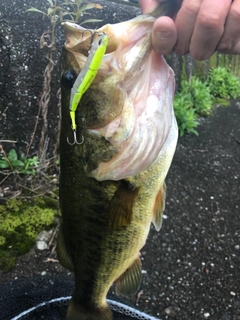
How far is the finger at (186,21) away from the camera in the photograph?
3.80ft

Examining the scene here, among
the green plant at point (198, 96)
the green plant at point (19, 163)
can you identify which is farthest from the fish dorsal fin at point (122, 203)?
the green plant at point (198, 96)

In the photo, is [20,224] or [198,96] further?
[198,96]

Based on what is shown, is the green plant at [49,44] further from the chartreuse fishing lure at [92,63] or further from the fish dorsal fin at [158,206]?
the chartreuse fishing lure at [92,63]

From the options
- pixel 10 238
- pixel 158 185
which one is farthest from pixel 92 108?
pixel 10 238

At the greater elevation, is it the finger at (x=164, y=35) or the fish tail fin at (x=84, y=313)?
the finger at (x=164, y=35)

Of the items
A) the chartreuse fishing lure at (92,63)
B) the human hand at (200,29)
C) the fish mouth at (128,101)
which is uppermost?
the human hand at (200,29)

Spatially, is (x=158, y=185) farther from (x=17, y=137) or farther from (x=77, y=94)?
(x=17, y=137)

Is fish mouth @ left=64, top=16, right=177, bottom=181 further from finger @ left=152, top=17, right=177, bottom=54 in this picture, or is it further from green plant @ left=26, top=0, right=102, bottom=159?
green plant @ left=26, top=0, right=102, bottom=159

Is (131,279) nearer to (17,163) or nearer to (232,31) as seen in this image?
(232,31)

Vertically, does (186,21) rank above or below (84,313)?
above

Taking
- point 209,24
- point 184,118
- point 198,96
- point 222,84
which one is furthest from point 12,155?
point 222,84

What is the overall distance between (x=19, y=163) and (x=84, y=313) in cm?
184

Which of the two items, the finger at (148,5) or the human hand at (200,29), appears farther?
the finger at (148,5)

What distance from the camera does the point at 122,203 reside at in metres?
1.46
